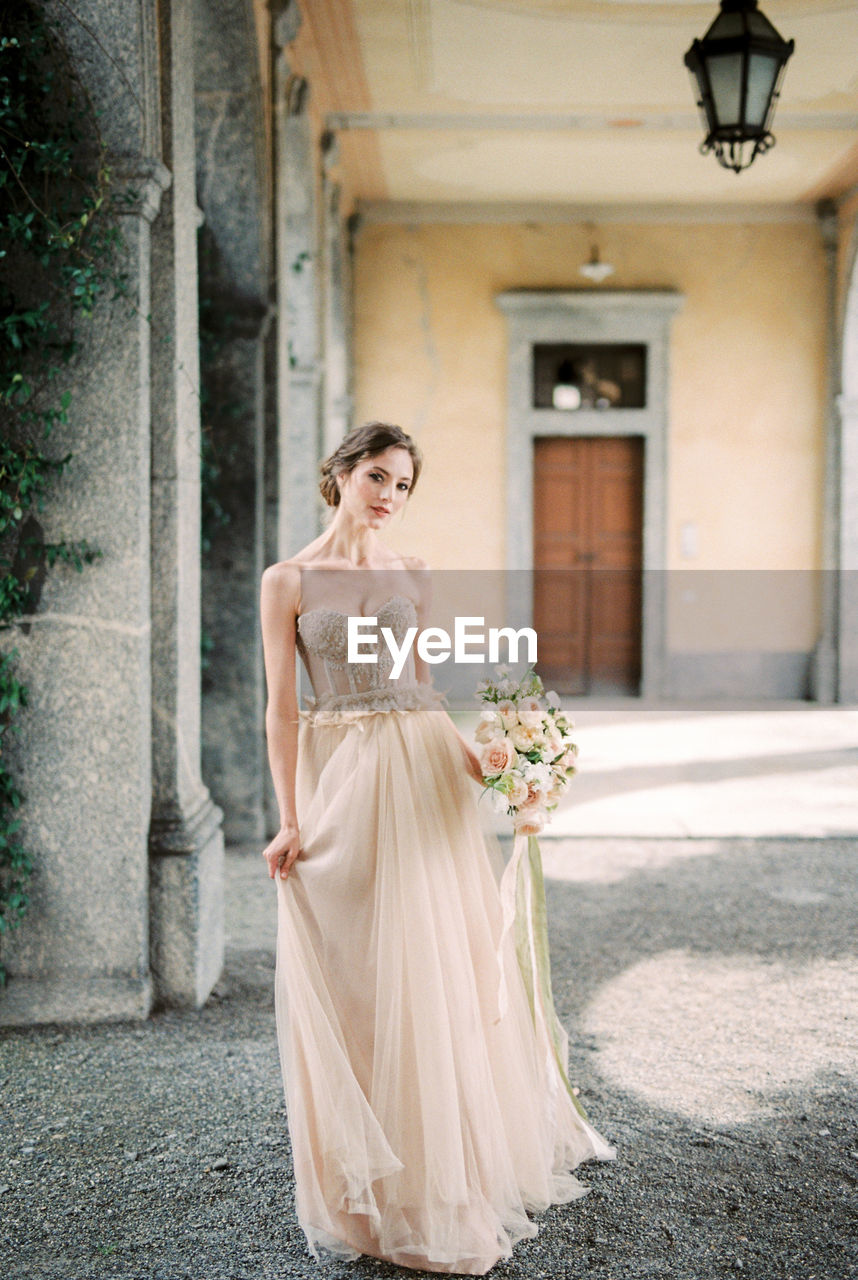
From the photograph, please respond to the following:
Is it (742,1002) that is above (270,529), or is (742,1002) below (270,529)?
below

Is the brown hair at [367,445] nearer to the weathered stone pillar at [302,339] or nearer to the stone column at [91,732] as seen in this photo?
the stone column at [91,732]

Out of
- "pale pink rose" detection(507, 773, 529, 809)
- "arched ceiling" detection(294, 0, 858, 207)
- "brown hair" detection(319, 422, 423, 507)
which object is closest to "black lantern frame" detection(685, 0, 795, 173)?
"arched ceiling" detection(294, 0, 858, 207)

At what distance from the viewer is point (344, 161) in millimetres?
9195

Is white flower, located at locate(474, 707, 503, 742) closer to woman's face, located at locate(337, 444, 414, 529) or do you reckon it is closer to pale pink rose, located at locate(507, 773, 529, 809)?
pale pink rose, located at locate(507, 773, 529, 809)

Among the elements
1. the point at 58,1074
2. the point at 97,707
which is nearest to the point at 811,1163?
the point at 58,1074

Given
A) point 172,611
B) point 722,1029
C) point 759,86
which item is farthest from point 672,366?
point 722,1029

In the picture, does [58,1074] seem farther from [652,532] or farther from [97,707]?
[652,532]

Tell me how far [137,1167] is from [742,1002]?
200 centimetres

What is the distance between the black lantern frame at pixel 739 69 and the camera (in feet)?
14.7

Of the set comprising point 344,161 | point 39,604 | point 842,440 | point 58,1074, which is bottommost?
point 58,1074

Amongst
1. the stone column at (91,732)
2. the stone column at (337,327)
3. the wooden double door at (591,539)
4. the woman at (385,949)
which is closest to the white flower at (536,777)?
the woman at (385,949)

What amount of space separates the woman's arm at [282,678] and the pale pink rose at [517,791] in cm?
46

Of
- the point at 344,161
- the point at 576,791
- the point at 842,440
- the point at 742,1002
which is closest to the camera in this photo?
the point at 742,1002

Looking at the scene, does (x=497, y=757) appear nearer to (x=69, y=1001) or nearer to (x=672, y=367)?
(x=69, y=1001)
